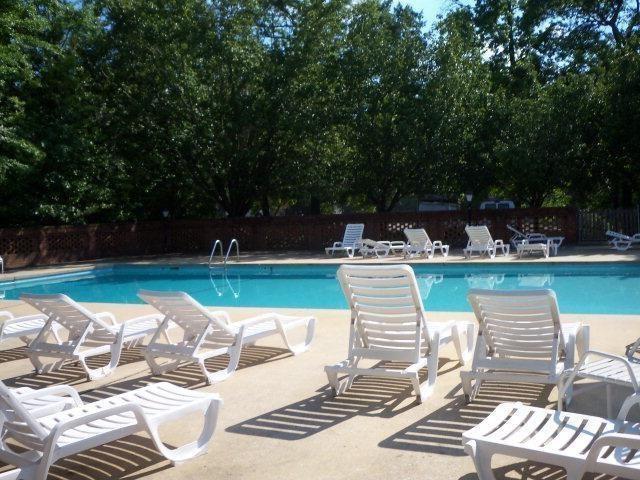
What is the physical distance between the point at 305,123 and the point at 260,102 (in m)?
1.74

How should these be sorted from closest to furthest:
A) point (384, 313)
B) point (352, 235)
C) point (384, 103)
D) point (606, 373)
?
point (606, 373) < point (384, 313) < point (352, 235) < point (384, 103)

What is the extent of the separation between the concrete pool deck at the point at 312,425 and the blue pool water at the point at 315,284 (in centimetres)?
610

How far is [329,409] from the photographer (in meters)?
4.71

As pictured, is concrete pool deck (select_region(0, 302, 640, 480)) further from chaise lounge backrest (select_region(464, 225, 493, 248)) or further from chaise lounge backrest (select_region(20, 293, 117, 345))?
chaise lounge backrest (select_region(464, 225, 493, 248))

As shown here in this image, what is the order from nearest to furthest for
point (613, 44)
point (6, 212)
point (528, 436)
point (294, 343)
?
point (528, 436), point (294, 343), point (6, 212), point (613, 44)

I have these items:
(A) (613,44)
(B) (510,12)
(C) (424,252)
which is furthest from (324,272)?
(B) (510,12)

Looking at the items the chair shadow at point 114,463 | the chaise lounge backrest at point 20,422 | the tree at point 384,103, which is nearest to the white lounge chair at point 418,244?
the tree at point 384,103

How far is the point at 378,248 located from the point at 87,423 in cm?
1631

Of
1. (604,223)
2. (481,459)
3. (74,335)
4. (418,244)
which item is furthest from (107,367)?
(604,223)

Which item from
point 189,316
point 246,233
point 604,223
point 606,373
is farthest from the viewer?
point 246,233

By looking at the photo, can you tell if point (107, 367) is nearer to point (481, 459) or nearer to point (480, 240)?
point (481, 459)

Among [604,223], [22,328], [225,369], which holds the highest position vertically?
[604,223]

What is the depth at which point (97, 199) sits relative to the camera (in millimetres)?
22688

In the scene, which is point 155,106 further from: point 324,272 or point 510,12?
point 510,12
